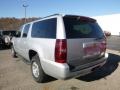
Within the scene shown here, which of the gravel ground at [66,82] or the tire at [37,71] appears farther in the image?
the tire at [37,71]

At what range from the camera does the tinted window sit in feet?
16.6

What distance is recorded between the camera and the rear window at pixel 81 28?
485 cm

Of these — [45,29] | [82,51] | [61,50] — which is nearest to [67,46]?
[61,50]

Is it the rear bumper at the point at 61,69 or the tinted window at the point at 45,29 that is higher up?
the tinted window at the point at 45,29

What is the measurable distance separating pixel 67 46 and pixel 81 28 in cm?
84

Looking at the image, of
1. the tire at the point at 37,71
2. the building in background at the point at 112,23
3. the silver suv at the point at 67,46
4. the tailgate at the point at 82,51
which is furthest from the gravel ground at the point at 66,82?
the building in background at the point at 112,23

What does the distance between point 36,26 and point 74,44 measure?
6.54 ft

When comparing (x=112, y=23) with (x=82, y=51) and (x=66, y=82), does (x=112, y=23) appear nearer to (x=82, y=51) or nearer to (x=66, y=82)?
(x=66, y=82)

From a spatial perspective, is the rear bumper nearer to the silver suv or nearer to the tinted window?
the silver suv

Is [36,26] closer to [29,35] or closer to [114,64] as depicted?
[29,35]

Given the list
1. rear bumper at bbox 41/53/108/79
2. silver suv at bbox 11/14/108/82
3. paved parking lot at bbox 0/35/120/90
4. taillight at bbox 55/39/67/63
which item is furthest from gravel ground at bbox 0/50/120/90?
taillight at bbox 55/39/67/63

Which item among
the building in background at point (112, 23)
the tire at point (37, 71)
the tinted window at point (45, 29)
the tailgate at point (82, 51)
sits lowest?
the tire at point (37, 71)

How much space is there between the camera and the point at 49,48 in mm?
4949

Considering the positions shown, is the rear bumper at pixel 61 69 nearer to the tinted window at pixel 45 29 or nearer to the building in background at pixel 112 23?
the tinted window at pixel 45 29
